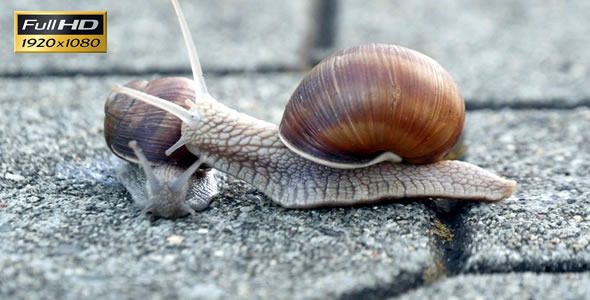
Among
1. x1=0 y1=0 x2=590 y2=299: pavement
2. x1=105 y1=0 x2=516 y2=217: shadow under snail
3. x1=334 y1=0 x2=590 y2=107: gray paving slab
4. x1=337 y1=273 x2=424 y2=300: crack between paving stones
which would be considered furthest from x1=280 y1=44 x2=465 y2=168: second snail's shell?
Result: x1=334 y1=0 x2=590 y2=107: gray paving slab

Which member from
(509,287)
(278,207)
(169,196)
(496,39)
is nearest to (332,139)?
(278,207)

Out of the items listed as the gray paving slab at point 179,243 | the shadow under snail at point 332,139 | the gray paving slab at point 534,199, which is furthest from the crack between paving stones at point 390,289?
the shadow under snail at point 332,139

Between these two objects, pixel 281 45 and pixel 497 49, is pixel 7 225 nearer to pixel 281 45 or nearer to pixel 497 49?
pixel 281 45

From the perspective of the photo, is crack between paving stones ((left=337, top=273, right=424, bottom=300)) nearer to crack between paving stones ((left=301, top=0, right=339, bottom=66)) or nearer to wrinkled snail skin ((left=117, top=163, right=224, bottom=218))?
wrinkled snail skin ((left=117, top=163, right=224, bottom=218))

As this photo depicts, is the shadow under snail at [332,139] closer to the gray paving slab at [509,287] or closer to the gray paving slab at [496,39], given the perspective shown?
the gray paving slab at [509,287]

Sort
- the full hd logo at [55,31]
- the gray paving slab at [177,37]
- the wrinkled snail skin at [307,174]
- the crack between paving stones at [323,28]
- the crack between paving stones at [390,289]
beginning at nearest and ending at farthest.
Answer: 1. the crack between paving stones at [390,289]
2. the wrinkled snail skin at [307,174]
3. the full hd logo at [55,31]
4. the gray paving slab at [177,37]
5. the crack between paving stones at [323,28]

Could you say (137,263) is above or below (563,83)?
below

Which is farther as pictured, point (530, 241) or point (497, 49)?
point (497, 49)

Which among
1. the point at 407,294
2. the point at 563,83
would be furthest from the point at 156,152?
the point at 563,83
